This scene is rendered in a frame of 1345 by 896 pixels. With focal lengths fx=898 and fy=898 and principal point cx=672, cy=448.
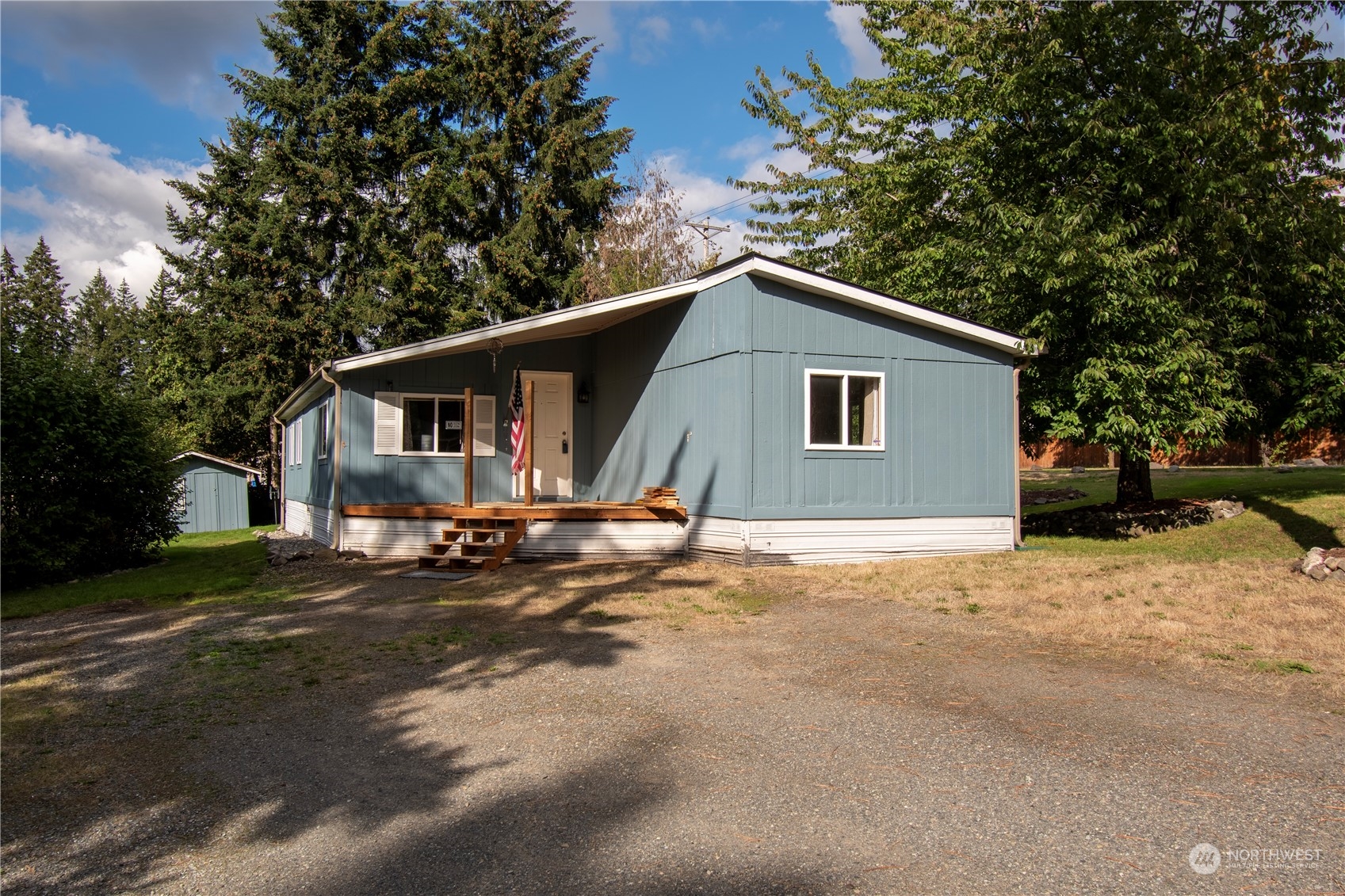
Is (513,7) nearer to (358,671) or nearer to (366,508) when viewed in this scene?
(366,508)

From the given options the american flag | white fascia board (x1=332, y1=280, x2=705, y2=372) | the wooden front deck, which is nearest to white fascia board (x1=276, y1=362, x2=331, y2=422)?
white fascia board (x1=332, y1=280, x2=705, y2=372)

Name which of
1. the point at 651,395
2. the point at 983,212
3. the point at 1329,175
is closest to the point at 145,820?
the point at 651,395

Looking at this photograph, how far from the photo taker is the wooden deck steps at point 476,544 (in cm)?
1166

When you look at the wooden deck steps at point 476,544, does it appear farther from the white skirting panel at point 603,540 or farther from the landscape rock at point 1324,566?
the landscape rock at point 1324,566

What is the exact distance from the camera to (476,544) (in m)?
11.9

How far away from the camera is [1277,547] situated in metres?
12.7

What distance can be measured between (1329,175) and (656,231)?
686 inches

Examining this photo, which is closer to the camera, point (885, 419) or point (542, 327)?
point (885, 419)

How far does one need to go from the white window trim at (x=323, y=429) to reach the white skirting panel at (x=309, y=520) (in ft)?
3.34

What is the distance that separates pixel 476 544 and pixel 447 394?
3583 millimetres

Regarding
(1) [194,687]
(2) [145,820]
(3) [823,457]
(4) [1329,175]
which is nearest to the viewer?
(2) [145,820]

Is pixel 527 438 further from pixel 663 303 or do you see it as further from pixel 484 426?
pixel 484 426

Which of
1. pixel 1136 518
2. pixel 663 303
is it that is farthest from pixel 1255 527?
pixel 663 303

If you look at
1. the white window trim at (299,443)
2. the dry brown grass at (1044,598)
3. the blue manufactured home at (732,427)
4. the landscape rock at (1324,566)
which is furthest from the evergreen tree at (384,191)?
the landscape rock at (1324,566)
